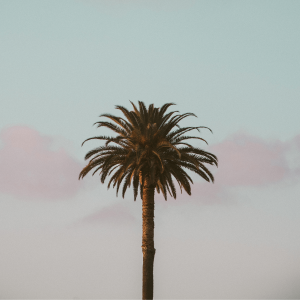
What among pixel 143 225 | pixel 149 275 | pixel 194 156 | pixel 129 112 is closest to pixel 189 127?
pixel 194 156

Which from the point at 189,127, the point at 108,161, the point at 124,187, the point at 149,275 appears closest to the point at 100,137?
the point at 108,161

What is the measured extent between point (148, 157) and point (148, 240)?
6862 mm

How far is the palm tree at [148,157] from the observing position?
3900 centimetres

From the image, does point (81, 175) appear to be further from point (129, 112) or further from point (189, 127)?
point (189, 127)

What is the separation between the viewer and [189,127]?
40156 millimetres

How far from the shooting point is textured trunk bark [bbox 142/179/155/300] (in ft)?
124

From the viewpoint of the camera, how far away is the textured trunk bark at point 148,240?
3781cm

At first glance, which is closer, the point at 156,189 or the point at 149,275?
the point at 149,275

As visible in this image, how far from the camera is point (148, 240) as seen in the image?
129 ft

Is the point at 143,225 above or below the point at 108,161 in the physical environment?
below

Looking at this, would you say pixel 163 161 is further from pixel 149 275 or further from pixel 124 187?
pixel 149 275

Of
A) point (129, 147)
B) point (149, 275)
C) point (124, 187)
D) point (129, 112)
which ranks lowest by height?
Answer: point (149, 275)

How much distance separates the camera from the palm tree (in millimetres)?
39000

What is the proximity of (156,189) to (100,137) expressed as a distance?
703cm
